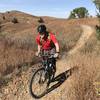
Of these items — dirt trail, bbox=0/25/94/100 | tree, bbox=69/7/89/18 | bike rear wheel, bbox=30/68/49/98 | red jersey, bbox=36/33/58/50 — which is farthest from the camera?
tree, bbox=69/7/89/18

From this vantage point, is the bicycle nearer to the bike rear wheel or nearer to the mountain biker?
the bike rear wheel

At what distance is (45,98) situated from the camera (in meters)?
8.73

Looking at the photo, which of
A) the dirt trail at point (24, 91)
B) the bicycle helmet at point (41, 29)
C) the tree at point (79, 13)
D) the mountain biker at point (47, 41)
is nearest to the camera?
the dirt trail at point (24, 91)

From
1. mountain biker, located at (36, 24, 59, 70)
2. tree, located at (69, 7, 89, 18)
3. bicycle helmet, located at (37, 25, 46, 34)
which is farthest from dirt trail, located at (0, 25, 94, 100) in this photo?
tree, located at (69, 7, 89, 18)

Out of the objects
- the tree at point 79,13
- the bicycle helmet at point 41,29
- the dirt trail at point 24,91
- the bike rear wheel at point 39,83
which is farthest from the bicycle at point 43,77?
the tree at point 79,13

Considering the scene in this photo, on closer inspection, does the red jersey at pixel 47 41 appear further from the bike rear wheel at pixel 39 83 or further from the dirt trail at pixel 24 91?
the dirt trail at pixel 24 91

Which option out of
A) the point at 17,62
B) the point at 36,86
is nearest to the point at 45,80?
the point at 36,86

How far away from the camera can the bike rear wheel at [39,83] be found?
29.3ft

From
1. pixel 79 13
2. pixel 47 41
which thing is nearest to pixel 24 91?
pixel 47 41

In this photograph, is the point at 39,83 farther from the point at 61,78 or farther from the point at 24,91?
the point at 61,78

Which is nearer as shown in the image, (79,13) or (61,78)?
(61,78)

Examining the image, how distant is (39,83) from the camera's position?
9109 millimetres

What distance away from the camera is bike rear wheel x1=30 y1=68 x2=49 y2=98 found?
8920mm

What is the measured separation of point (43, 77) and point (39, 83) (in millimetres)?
193
